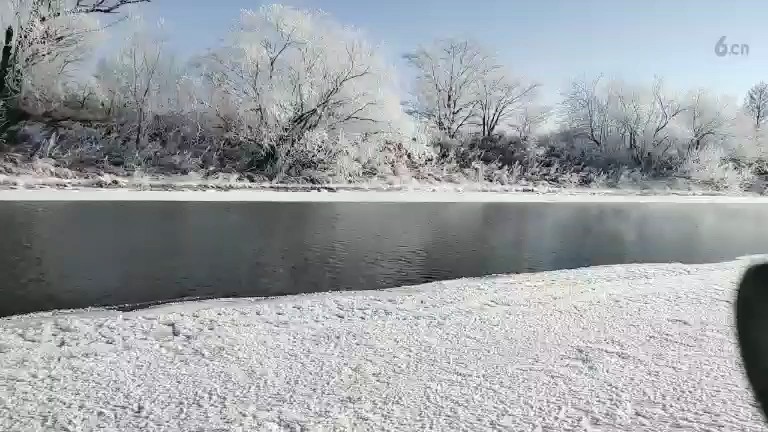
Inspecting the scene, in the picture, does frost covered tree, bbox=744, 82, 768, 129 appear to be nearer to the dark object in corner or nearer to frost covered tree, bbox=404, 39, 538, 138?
frost covered tree, bbox=404, 39, 538, 138

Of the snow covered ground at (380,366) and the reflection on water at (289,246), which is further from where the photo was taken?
the reflection on water at (289,246)

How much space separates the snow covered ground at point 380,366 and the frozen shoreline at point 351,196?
1316 cm

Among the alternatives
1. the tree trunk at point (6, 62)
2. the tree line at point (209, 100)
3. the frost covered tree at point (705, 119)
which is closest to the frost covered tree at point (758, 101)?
the frost covered tree at point (705, 119)

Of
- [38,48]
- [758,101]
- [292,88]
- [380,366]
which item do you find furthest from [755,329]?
[758,101]

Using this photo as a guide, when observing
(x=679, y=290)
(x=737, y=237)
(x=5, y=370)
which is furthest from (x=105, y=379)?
(x=737, y=237)

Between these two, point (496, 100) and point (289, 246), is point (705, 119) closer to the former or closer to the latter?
point (496, 100)

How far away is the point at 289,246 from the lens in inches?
456

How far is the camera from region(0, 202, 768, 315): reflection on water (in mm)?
8273

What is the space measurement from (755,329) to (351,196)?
1741 centimetres

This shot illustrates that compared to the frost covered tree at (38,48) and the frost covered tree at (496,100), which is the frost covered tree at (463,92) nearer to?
the frost covered tree at (496,100)

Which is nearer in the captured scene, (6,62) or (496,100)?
(6,62)

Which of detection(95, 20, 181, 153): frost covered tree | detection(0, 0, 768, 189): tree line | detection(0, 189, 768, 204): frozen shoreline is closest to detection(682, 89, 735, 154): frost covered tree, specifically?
detection(0, 189, 768, 204): frozen shoreline

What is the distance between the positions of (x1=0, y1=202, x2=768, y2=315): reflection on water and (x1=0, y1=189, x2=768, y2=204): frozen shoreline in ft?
4.82

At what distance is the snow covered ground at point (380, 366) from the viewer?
13.8 ft
